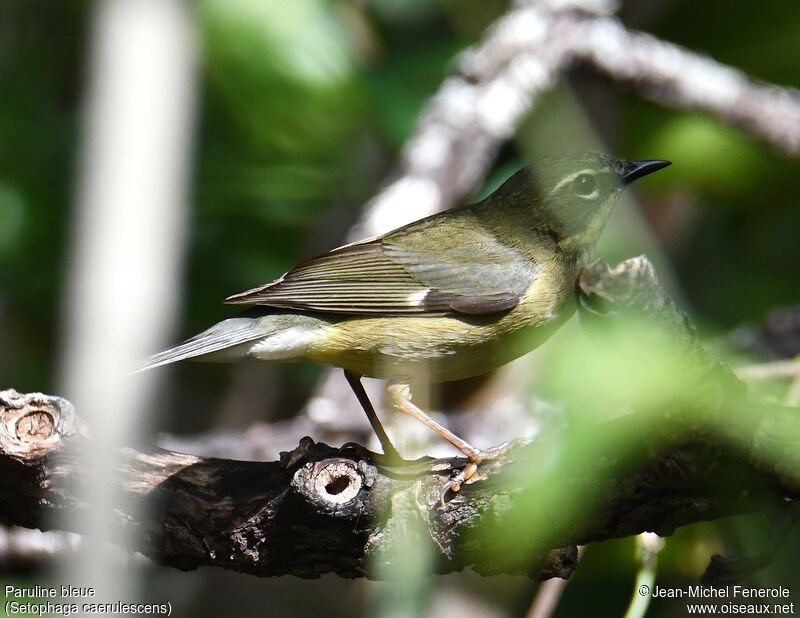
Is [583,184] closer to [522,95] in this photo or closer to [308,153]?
[522,95]

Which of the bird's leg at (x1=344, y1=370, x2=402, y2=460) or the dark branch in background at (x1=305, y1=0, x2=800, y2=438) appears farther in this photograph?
the dark branch in background at (x1=305, y1=0, x2=800, y2=438)

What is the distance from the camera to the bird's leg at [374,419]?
10.6 ft

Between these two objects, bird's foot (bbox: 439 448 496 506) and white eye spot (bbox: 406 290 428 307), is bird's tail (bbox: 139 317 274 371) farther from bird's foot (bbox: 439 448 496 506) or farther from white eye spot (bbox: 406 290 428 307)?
bird's foot (bbox: 439 448 496 506)

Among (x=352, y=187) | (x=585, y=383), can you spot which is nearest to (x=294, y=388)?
(x=352, y=187)

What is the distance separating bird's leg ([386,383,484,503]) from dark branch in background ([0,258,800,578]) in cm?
6

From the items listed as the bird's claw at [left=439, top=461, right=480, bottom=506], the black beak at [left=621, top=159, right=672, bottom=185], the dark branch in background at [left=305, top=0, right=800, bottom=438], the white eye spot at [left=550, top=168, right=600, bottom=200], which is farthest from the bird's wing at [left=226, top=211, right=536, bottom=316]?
the bird's claw at [left=439, top=461, right=480, bottom=506]

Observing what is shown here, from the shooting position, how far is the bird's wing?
3484mm

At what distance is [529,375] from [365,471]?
7.51 feet

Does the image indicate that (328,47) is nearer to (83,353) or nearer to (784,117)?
(784,117)

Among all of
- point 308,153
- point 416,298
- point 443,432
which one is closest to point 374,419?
point 443,432

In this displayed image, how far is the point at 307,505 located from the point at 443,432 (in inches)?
34.4

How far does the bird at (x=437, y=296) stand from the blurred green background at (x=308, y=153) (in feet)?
2.35

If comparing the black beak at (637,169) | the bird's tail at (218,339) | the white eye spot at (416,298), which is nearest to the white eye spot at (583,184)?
the black beak at (637,169)

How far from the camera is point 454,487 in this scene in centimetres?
268
